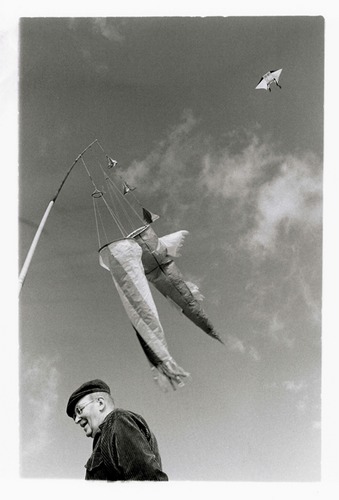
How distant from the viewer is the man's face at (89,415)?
2.28m

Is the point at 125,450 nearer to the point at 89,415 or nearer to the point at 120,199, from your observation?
the point at 89,415

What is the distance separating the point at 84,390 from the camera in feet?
7.61

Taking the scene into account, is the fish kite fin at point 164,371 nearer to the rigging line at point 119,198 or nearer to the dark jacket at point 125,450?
the dark jacket at point 125,450

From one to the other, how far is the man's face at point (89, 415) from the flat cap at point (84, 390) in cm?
1

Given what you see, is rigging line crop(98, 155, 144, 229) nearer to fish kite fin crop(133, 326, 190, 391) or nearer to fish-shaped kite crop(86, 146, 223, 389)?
fish-shaped kite crop(86, 146, 223, 389)

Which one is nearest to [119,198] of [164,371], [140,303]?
[140,303]

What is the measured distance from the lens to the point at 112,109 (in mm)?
2512

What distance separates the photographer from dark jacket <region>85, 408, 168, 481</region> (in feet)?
7.11

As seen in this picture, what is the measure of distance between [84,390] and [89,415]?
8 centimetres

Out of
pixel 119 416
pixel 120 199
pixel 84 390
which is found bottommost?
pixel 119 416

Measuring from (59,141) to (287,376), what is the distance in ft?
3.76

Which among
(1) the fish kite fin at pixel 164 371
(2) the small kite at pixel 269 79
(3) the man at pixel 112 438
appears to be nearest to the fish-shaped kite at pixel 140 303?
(1) the fish kite fin at pixel 164 371
